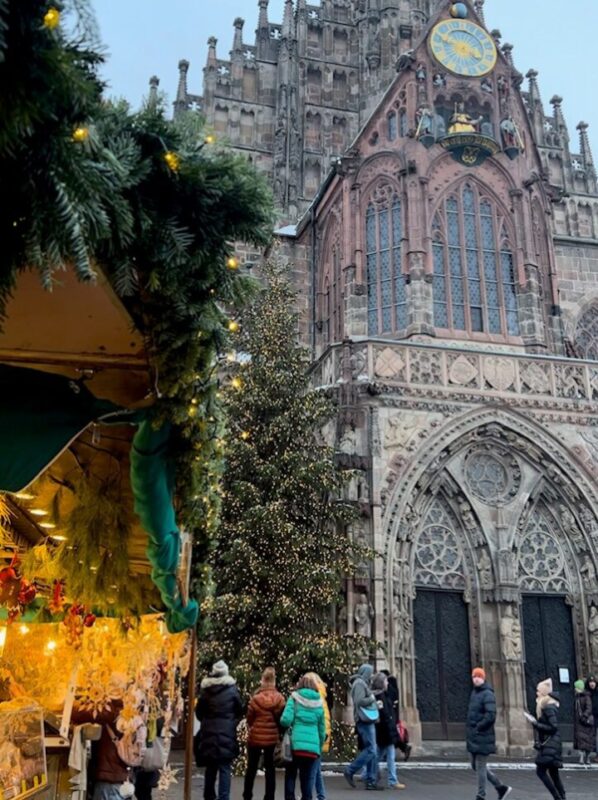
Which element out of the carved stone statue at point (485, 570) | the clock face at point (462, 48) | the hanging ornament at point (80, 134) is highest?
the clock face at point (462, 48)

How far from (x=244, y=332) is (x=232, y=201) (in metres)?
14.3

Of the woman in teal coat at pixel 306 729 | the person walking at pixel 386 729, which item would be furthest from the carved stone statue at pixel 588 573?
the woman in teal coat at pixel 306 729

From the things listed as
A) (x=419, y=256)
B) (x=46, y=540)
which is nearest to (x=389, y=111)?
(x=419, y=256)

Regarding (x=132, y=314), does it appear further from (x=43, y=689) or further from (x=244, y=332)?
(x=244, y=332)

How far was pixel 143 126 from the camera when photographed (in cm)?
319

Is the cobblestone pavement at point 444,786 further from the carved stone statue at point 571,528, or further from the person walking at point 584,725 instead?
the carved stone statue at point 571,528

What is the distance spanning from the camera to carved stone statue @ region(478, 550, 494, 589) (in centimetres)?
1730

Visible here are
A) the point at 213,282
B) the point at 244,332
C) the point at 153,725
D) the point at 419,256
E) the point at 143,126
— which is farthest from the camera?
the point at 419,256

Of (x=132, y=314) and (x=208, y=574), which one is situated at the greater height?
(x=132, y=314)

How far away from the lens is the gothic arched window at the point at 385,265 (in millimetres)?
20375

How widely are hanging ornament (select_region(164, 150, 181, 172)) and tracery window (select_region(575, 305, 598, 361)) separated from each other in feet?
74.2

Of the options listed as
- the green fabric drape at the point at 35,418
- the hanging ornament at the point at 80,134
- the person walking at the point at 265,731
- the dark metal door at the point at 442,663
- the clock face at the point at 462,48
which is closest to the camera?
the hanging ornament at the point at 80,134

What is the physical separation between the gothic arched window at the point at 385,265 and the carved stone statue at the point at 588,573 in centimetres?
679

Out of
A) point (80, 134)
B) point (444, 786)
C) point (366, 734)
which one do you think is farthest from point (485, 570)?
point (80, 134)
